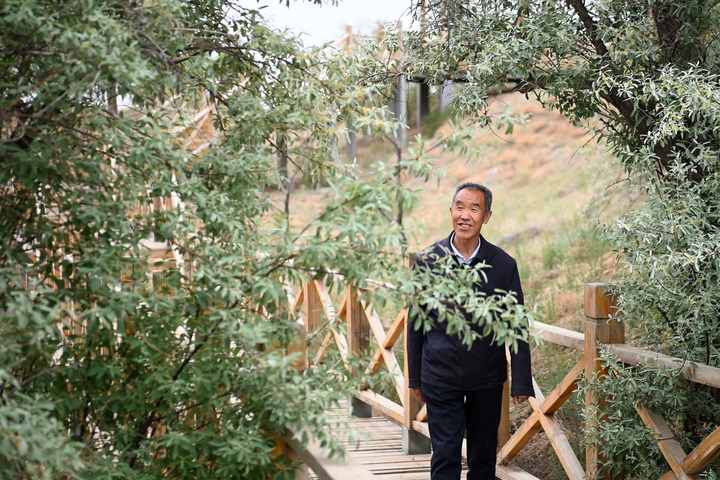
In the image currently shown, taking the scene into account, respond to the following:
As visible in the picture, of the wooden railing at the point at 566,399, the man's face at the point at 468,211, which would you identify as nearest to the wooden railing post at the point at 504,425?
the wooden railing at the point at 566,399

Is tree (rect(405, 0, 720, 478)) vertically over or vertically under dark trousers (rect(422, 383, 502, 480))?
over

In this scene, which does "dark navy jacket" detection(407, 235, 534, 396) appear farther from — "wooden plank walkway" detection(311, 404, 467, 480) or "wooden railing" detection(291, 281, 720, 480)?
"wooden plank walkway" detection(311, 404, 467, 480)

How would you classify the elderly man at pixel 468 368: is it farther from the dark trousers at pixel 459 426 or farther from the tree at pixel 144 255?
the tree at pixel 144 255

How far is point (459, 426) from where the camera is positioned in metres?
3.50

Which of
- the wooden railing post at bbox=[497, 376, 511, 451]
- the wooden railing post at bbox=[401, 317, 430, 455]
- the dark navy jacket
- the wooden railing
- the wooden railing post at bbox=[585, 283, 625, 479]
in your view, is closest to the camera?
the wooden railing

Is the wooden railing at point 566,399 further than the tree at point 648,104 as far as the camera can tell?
No

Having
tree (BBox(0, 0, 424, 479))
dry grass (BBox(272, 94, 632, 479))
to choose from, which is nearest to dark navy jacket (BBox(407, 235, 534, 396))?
dry grass (BBox(272, 94, 632, 479))

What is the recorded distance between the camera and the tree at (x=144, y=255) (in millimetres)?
1976

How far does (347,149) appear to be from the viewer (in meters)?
22.2

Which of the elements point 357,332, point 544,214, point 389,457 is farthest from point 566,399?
point 544,214

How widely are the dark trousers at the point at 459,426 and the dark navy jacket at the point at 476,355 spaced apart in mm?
63

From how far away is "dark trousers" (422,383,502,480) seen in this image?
3.49 metres

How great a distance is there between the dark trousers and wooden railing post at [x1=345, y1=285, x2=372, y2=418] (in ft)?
6.34

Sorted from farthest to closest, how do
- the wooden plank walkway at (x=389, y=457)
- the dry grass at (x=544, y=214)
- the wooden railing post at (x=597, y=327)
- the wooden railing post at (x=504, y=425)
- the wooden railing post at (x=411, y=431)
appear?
the dry grass at (x=544, y=214)
the wooden railing post at (x=411, y=431)
the wooden plank walkway at (x=389, y=457)
the wooden railing post at (x=504, y=425)
the wooden railing post at (x=597, y=327)
